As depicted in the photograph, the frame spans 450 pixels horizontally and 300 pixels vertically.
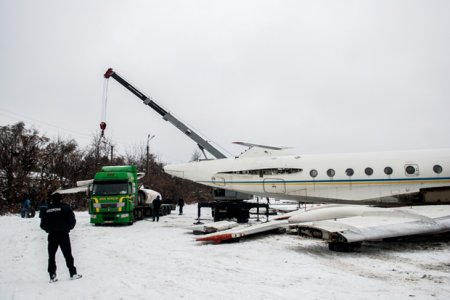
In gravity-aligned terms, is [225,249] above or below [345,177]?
below

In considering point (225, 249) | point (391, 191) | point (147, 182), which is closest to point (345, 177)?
point (391, 191)

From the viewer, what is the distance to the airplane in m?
10.8

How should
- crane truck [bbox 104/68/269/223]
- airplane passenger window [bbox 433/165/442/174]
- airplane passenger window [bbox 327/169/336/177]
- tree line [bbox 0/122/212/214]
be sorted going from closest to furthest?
airplane passenger window [bbox 433/165/442/174] → airplane passenger window [bbox 327/169/336/177] → crane truck [bbox 104/68/269/223] → tree line [bbox 0/122/212/214]

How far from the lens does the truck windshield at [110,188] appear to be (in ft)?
55.4

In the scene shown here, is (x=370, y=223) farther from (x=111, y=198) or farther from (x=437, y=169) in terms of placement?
(x=111, y=198)

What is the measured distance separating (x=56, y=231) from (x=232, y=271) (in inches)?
142

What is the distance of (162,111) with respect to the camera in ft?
65.6

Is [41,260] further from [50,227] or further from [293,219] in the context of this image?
[293,219]

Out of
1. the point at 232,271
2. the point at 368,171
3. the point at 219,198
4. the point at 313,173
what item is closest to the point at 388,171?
the point at 368,171

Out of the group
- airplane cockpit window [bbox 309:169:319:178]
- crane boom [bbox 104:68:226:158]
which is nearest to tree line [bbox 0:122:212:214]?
crane boom [bbox 104:68:226:158]

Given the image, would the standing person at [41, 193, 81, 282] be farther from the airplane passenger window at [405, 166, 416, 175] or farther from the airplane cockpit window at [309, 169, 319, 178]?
the airplane passenger window at [405, 166, 416, 175]

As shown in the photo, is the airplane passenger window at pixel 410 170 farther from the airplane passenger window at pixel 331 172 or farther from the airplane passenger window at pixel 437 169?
the airplane passenger window at pixel 331 172

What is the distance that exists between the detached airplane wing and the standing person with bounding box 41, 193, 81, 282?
6.12 meters

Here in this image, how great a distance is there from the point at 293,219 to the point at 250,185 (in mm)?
4431
